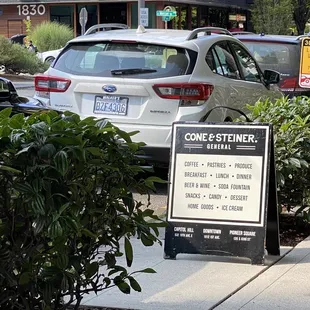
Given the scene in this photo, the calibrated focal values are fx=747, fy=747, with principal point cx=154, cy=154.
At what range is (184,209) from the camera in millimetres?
A: 6008

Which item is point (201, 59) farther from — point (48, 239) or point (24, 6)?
point (24, 6)

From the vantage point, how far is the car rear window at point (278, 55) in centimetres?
1299

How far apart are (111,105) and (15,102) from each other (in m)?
1.12

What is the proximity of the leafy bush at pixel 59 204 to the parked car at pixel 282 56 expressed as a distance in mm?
9095

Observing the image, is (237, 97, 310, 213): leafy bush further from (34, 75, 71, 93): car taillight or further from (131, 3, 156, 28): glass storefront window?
(131, 3, 156, 28): glass storefront window

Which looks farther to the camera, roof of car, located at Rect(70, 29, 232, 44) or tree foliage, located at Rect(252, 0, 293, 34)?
tree foliage, located at Rect(252, 0, 293, 34)

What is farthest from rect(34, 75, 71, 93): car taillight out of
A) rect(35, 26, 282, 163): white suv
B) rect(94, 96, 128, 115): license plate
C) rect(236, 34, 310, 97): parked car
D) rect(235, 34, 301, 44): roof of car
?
rect(235, 34, 301, 44): roof of car

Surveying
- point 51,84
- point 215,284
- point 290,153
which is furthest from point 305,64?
point 215,284

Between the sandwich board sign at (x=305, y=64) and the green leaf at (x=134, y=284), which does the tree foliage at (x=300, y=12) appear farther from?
the green leaf at (x=134, y=284)

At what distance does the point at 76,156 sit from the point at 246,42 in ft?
34.5

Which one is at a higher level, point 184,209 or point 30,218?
point 30,218

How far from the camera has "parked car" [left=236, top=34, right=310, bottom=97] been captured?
12828mm

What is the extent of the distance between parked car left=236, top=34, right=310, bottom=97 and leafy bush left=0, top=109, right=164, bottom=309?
9.09m

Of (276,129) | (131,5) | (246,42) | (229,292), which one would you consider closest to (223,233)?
(229,292)
